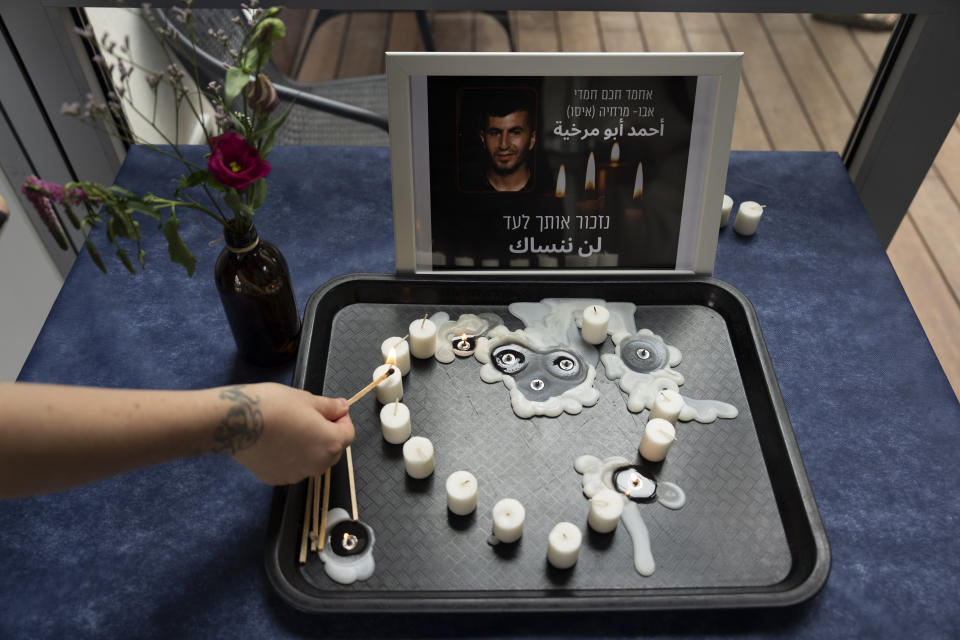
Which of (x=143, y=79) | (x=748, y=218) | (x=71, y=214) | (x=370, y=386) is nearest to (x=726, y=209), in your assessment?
(x=748, y=218)

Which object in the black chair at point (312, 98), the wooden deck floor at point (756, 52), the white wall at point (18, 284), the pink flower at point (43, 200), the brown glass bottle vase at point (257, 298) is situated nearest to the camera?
the pink flower at point (43, 200)

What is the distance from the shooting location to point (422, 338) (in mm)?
1049

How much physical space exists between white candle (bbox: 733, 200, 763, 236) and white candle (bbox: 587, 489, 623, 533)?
0.59 m

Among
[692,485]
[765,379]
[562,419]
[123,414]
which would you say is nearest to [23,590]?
[123,414]

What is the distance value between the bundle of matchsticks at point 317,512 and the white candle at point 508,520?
0.56 ft

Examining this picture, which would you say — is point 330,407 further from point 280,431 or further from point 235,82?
point 235,82

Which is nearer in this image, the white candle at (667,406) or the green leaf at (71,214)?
the green leaf at (71,214)

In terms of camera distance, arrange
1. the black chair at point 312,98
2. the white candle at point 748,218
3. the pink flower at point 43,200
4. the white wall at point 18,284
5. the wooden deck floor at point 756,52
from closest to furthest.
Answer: the pink flower at point 43,200
the white candle at point 748,218
the white wall at point 18,284
the black chair at point 312,98
the wooden deck floor at point 756,52

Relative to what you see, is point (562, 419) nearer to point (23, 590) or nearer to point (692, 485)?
point (692, 485)

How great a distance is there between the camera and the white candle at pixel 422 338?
1.05m

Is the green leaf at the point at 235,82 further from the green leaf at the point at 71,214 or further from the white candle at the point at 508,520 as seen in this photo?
the white candle at the point at 508,520

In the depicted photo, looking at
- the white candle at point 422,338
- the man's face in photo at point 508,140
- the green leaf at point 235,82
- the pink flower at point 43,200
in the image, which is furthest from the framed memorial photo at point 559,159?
the pink flower at point 43,200

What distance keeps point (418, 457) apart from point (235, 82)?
48cm

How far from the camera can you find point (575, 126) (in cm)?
103
